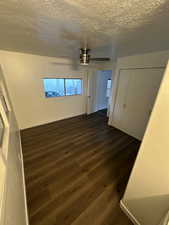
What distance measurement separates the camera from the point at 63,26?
1.21m

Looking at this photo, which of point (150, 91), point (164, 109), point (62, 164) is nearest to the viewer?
point (164, 109)

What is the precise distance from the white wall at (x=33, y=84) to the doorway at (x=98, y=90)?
24.4 inches

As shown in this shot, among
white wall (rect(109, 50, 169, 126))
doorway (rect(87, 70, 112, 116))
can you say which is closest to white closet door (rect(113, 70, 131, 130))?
white wall (rect(109, 50, 169, 126))

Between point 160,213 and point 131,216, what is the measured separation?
1.58ft

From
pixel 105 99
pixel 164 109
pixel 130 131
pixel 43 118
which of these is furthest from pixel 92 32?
pixel 105 99

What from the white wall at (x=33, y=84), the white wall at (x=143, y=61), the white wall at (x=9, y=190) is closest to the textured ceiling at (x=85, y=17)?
the white wall at (x=143, y=61)

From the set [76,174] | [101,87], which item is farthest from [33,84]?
[101,87]

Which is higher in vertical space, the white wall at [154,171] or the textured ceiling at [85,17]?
the textured ceiling at [85,17]

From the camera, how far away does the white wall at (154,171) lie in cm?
81

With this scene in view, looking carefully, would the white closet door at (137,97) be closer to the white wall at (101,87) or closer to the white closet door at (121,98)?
the white closet door at (121,98)

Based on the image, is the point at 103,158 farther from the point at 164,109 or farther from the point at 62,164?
the point at 164,109

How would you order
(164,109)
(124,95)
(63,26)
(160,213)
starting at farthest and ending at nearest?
1. (124,95)
2. (63,26)
3. (160,213)
4. (164,109)

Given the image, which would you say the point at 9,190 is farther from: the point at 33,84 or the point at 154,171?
the point at 33,84

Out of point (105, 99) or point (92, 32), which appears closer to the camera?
point (92, 32)
